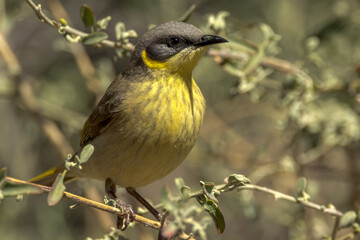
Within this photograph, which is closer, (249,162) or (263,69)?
(263,69)

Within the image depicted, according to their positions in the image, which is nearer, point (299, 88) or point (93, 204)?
point (93, 204)

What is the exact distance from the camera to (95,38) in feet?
10.0

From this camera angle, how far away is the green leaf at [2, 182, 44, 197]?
6.75ft

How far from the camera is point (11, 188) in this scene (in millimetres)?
2076

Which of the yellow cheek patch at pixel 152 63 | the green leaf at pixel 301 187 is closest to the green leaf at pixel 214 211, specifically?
the green leaf at pixel 301 187

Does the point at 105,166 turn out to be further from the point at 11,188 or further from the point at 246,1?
the point at 246,1

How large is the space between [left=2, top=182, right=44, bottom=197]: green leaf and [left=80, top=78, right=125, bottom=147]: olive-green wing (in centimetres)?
138

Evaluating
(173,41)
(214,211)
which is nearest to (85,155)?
(214,211)

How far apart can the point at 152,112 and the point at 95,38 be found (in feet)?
1.83

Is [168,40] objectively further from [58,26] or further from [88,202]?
[88,202]

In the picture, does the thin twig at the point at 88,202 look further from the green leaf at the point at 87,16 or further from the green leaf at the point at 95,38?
the green leaf at the point at 87,16

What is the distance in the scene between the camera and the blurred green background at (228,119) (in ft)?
13.6

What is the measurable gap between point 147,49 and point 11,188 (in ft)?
5.61

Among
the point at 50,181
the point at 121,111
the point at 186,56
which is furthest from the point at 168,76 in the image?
the point at 50,181
